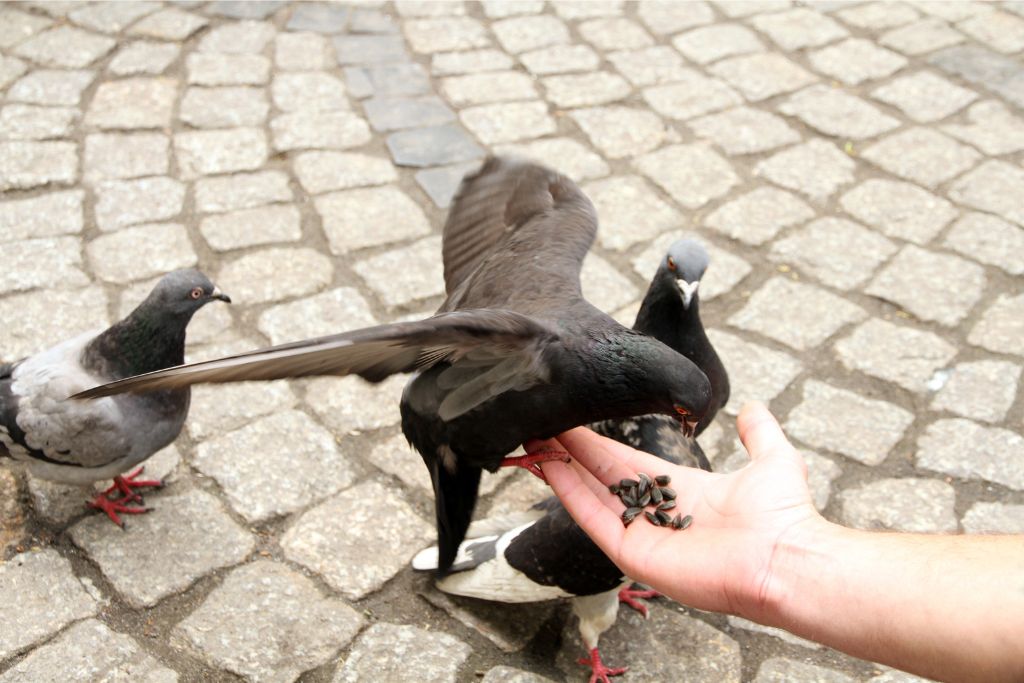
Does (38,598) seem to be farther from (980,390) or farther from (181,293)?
(980,390)

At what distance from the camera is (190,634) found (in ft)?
10.3

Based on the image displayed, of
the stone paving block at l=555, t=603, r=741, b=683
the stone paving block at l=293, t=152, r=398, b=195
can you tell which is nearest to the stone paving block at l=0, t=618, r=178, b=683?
the stone paving block at l=555, t=603, r=741, b=683

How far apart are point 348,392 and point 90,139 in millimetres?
2455

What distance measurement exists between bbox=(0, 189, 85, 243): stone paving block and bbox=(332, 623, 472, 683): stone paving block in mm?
2756

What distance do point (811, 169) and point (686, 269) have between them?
2.25 m

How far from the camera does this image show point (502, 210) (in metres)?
3.71

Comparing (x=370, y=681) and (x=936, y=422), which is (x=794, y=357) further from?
(x=370, y=681)

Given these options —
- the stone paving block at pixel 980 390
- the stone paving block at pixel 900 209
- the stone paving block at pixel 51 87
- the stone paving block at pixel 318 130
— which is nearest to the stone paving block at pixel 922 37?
the stone paving block at pixel 900 209

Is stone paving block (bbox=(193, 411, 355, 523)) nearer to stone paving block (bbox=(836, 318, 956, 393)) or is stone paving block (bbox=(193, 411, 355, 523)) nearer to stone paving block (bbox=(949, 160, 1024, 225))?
stone paving block (bbox=(836, 318, 956, 393))

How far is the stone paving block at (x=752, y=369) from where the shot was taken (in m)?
4.18

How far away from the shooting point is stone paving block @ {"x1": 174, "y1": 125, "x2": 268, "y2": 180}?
17.4ft

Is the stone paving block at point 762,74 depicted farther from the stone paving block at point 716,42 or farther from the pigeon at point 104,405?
the pigeon at point 104,405

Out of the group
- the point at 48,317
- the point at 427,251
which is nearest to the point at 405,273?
the point at 427,251

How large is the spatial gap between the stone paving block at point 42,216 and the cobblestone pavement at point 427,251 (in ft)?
0.05
